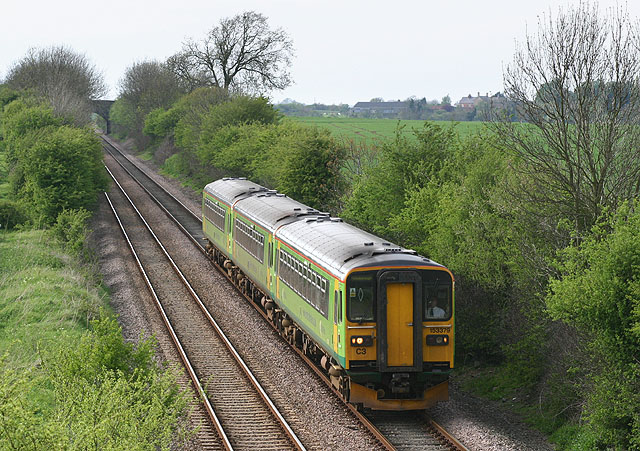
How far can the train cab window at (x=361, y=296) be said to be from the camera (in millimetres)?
14188

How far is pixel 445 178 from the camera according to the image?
23.3 m

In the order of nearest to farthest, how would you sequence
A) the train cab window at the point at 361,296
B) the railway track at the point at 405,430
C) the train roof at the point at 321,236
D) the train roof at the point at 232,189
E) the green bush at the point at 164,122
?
the railway track at the point at 405,430 < the train cab window at the point at 361,296 < the train roof at the point at 321,236 < the train roof at the point at 232,189 < the green bush at the point at 164,122

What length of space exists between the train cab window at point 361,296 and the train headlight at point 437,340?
45.7 inches

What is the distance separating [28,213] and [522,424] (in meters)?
30.1

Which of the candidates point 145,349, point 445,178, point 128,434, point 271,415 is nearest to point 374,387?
point 271,415

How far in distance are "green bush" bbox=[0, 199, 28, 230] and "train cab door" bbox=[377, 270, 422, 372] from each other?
2756 centimetres

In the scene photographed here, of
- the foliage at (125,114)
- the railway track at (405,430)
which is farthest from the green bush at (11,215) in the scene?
the foliage at (125,114)

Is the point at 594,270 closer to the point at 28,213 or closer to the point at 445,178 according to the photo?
the point at 445,178

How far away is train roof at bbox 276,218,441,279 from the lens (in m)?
14.5

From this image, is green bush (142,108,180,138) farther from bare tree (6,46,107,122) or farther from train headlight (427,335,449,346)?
train headlight (427,335,449,346)

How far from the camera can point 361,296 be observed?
14250 millimetres

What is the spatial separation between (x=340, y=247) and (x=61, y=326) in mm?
8811

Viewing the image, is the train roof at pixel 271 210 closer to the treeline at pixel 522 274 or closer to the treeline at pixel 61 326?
the treeline at pixel 522 274

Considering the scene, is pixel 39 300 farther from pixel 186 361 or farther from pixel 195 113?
pixel 195 113
